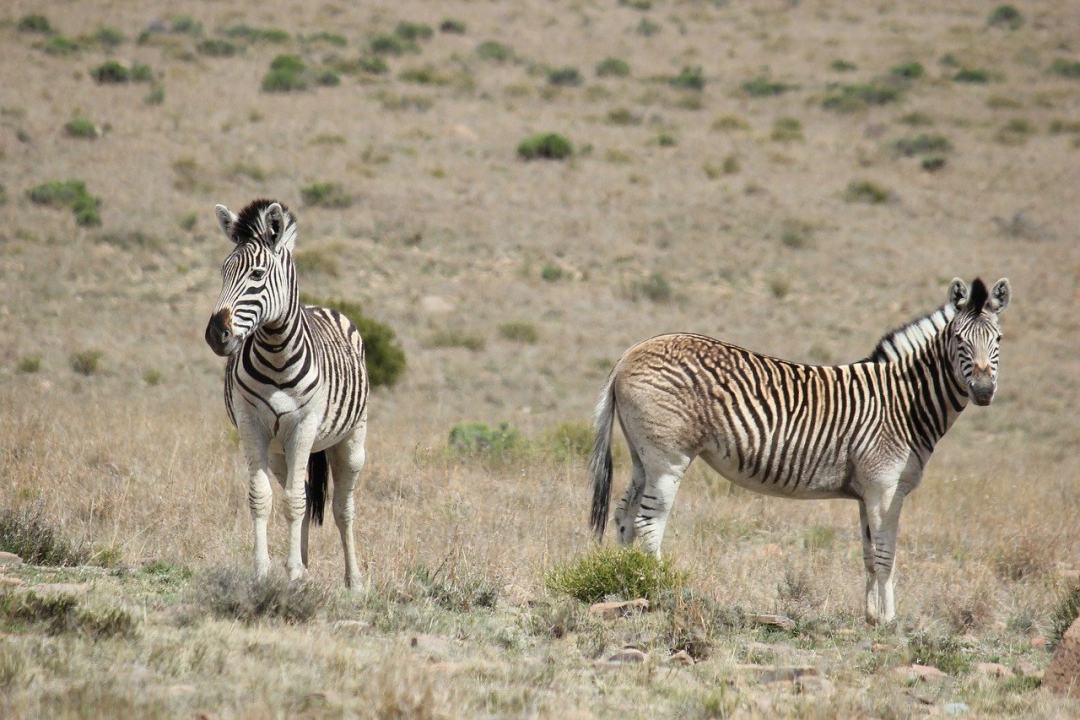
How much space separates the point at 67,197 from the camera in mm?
25078

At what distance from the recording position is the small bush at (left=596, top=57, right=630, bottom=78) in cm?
4375

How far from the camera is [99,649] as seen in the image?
17.7ft

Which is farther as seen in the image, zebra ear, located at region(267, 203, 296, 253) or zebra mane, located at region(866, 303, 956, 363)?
zebra mane, located at region(866, 303, 956, 363)

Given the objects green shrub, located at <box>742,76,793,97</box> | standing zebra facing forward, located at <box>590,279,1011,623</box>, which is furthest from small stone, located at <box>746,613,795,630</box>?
green shrub, located at <box>742,76,793,97</box>

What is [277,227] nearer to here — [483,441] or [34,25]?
[483,441]

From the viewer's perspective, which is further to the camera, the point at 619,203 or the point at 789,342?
the point at 619,203

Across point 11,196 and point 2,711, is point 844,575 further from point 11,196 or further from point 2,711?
point 11,196

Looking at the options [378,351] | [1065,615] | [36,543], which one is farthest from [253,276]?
[378,351]

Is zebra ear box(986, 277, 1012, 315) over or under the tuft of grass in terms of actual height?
over

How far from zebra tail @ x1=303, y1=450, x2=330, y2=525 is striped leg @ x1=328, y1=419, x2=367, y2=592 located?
0.27 feet

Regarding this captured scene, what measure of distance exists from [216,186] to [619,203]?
10115 millimetres

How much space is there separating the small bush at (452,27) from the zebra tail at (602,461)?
41618 millimetres

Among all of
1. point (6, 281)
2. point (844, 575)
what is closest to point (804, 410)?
point (844, 575)

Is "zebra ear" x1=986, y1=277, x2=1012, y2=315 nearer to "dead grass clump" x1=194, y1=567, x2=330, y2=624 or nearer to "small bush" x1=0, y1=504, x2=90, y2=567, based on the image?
"dead grass clump" x1=194, y1=567, x2=330, y2=624
